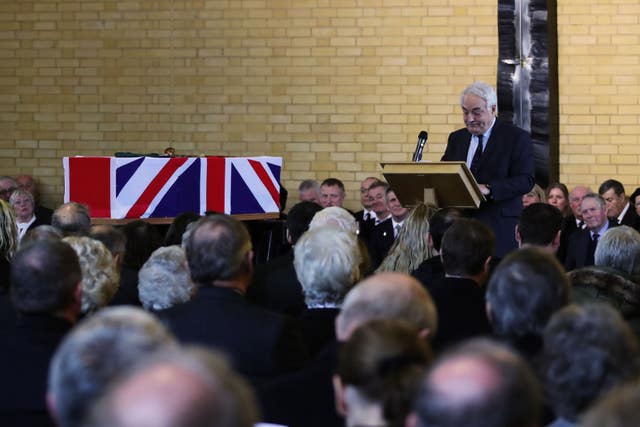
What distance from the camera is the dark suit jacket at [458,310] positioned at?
403 centimetres

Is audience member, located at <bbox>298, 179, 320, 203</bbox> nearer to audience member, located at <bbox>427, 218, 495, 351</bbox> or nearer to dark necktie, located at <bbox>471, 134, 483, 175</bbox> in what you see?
dark necktie, located at <bbox>471, 134, 483, 175</bbox>

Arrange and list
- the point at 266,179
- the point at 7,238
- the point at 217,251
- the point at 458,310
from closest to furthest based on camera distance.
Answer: the point at 217,251 → the point at 458,310 → the point at 7,238 → the point at 266,179

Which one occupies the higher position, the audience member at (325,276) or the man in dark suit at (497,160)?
the man in dark suit at (497,160)

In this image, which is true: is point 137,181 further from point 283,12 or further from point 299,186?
point 283,12

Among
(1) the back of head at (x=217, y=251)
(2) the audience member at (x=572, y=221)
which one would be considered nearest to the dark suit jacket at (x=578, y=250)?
(2) the audience member at (x=572, y=221)

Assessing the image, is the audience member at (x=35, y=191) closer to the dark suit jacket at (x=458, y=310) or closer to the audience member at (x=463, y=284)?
the audience member at (x=463, y=284)

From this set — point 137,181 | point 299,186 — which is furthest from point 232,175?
point 299,186

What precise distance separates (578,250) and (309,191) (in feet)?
9.73

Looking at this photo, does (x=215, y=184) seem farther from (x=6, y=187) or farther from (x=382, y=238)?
(x=6, y=187)

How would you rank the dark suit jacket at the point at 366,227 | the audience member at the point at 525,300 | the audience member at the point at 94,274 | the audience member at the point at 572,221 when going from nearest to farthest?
the audience member at the point at 525,300 < the audience member at the point at 94,274 < the audience member at the point at 572,221 < the dark suit jacket at the point at 366,227

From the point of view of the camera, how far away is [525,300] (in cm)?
312

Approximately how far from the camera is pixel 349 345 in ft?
7.09

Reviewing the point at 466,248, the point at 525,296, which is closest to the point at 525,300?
the point at 525,296

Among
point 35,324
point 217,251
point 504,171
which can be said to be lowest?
point 35,324
